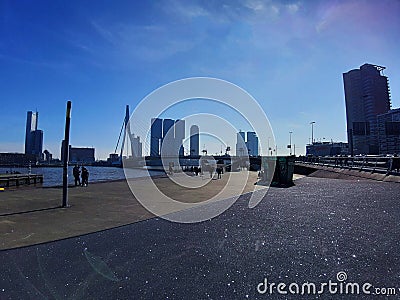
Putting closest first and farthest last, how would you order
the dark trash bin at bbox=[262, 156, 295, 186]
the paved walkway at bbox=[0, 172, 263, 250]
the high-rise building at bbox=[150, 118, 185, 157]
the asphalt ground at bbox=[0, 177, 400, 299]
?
the asphalt ground at bbox=[0, 177, 400, 299] → the paved walkway at bbox=[0, 172, 263, 250] → the dark trash bin at bbox=[262, 156, 295, 186] → the high-rise building at bbox=[150, 118, 185, 157]

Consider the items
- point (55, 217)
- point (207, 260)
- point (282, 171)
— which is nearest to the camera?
point (207, 260)

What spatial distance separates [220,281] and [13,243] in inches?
154

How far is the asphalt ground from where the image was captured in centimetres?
327

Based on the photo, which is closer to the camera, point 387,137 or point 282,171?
point 282,171

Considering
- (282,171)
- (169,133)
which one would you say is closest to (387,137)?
(169,133)

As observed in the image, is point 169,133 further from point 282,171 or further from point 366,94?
point 366,94

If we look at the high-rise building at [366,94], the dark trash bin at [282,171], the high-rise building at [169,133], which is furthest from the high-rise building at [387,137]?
the dark trash bin at [282,171]

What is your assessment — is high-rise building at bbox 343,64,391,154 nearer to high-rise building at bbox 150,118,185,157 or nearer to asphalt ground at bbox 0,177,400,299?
high-rise building at bbox 150,118,185,157

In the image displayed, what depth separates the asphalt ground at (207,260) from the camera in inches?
129

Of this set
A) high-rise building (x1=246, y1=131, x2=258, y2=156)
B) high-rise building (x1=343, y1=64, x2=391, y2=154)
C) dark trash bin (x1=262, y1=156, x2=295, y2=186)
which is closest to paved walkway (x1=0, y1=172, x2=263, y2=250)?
dark trash bin (x1=262, y1=156, x2=295, y2=186)

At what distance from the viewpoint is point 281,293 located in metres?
3.12

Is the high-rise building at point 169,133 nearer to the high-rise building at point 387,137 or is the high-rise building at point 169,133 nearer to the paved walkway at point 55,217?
the paved walkway at point 55,217

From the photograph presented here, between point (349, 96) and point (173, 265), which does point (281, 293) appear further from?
point (349, 96)

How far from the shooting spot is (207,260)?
4.14 metres
